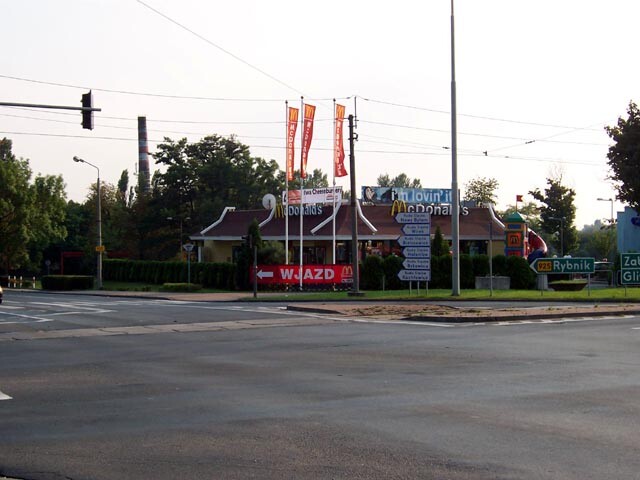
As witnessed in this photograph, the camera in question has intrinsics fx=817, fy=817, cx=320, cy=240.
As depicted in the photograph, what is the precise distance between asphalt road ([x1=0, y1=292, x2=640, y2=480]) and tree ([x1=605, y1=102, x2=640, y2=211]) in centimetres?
3142

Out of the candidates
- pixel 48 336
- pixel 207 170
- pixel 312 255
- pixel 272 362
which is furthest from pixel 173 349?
pixel 207 170

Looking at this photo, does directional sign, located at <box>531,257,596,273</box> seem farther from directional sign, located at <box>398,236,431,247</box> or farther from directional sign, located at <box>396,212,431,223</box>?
directional sign, located at <box>396,212,431,223</box>

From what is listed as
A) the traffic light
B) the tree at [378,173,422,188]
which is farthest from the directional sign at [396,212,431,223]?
the tree at [378,173,422,188]

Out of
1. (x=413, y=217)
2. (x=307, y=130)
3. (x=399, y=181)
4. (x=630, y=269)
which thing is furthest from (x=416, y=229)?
(x=399, y=181)

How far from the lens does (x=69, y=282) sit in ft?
193

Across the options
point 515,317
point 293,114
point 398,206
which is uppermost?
point 293,114

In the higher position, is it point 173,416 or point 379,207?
point 379,207

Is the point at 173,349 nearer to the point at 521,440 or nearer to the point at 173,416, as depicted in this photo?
the point at 173,416

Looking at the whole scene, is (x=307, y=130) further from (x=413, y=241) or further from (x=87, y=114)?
(x=87, y=114)

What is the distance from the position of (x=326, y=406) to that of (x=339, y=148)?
3283 centimetres

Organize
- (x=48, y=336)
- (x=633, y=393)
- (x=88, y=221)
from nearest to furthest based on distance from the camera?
(x=633, y=393) < (x=48, y=336) < (x=88, y=221)

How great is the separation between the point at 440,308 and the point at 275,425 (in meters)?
18.5

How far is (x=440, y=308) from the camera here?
26.9 metres

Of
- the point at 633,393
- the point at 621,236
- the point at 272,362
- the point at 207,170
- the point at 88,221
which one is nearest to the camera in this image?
the point at 633,393
